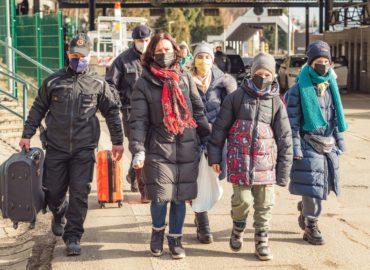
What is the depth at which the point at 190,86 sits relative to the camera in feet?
21.0

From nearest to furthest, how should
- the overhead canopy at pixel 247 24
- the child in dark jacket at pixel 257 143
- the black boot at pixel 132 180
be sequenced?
1. the child in dark jacket at pixel 257 143
2. the black boot at pixel 132 180
3. the overhead canopy at pixel 247 24

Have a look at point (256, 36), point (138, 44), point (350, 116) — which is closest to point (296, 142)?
point (138, 44)

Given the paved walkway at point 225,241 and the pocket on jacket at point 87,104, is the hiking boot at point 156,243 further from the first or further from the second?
the pocket on jacket at point 87,104

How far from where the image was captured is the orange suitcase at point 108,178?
817 cm

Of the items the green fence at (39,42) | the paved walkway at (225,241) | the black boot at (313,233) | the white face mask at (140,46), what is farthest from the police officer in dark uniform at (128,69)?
the green fence at (39,42)

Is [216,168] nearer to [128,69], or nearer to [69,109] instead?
[69,109]

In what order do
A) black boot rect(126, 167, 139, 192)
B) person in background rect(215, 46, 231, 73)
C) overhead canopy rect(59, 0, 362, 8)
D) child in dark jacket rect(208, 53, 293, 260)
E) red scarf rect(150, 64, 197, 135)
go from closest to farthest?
1. red scarf rect(150, 64, 197, 135)
2. child in dark jacket rect(208, 53, 293, 260)
3. black boot rect(126, 167, 139, 192)
4. person in background rect(215, 46, 231, 73)
5. overhead canopy rect(59, 0, 362, 8)

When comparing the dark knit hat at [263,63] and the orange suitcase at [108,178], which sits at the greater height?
the dark knit hat at [263,63]

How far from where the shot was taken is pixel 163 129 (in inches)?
245

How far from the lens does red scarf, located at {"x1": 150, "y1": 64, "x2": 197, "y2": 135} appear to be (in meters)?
6.14

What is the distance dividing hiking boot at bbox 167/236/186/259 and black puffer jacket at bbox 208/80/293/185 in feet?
2.23

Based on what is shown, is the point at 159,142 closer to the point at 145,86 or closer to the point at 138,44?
the point at 145,86

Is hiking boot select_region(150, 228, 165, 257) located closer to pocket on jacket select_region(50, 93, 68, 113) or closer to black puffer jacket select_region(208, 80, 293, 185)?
black puffer jacket select_region(208, 80, 293, 185)

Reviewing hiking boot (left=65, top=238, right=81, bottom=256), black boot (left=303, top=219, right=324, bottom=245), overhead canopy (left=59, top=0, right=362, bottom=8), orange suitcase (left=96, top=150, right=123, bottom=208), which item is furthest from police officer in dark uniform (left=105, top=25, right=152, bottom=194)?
overhead canopy (left=59, top=0, right=362, bottom=8)
